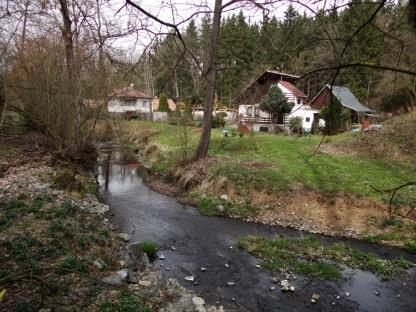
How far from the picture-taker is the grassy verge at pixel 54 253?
5.08 meters

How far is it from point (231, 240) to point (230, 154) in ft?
27.2

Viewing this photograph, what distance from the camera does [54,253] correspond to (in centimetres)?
639

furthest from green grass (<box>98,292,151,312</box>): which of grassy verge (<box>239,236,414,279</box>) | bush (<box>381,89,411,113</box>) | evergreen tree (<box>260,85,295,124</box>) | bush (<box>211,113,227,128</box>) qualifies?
evergreen tree (<box>260,85,295,124</box>)

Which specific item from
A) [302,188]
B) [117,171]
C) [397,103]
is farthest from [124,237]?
[397,103]

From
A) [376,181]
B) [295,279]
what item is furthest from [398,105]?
[295,279]

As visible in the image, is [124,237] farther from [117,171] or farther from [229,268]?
[117,171]

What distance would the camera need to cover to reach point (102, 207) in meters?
11.4

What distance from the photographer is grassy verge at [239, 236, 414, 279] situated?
786 centimetres

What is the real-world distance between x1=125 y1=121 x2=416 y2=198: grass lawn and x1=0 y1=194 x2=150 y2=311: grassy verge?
269 inches

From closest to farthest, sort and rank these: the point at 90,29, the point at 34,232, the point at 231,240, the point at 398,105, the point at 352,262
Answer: the point at 90,29
the point at 34,232
the point at 352,262
the point at 231,240
the point at 398,105

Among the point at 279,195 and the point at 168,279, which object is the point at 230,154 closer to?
the point at 279,195

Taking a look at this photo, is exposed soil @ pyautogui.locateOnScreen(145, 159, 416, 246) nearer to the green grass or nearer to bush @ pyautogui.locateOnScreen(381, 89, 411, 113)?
the green grass

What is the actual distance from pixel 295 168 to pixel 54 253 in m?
10.8

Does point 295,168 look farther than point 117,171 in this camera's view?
No
